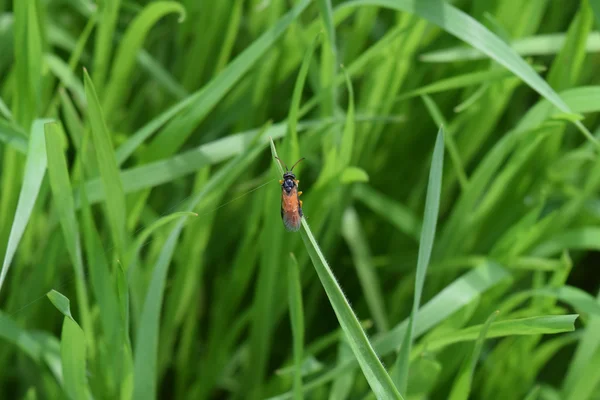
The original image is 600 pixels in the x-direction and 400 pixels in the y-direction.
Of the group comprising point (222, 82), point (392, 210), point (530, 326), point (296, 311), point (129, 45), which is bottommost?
point (530, 326)

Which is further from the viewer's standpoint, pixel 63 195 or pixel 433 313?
pixel 433 313

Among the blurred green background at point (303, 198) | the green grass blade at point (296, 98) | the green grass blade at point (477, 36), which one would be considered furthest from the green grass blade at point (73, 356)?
the green grass blade at point (477, 36)

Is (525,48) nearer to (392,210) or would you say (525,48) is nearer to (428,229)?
(392,210)

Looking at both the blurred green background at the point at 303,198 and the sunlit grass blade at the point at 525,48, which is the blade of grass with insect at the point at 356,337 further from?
the sunlit grass blade at the point at 525,48

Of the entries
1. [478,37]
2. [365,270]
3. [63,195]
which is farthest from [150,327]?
[478,37]

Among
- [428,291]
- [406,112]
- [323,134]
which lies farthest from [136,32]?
[428,291]

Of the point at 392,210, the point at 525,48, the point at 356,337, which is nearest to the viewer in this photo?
the point at 356,337
